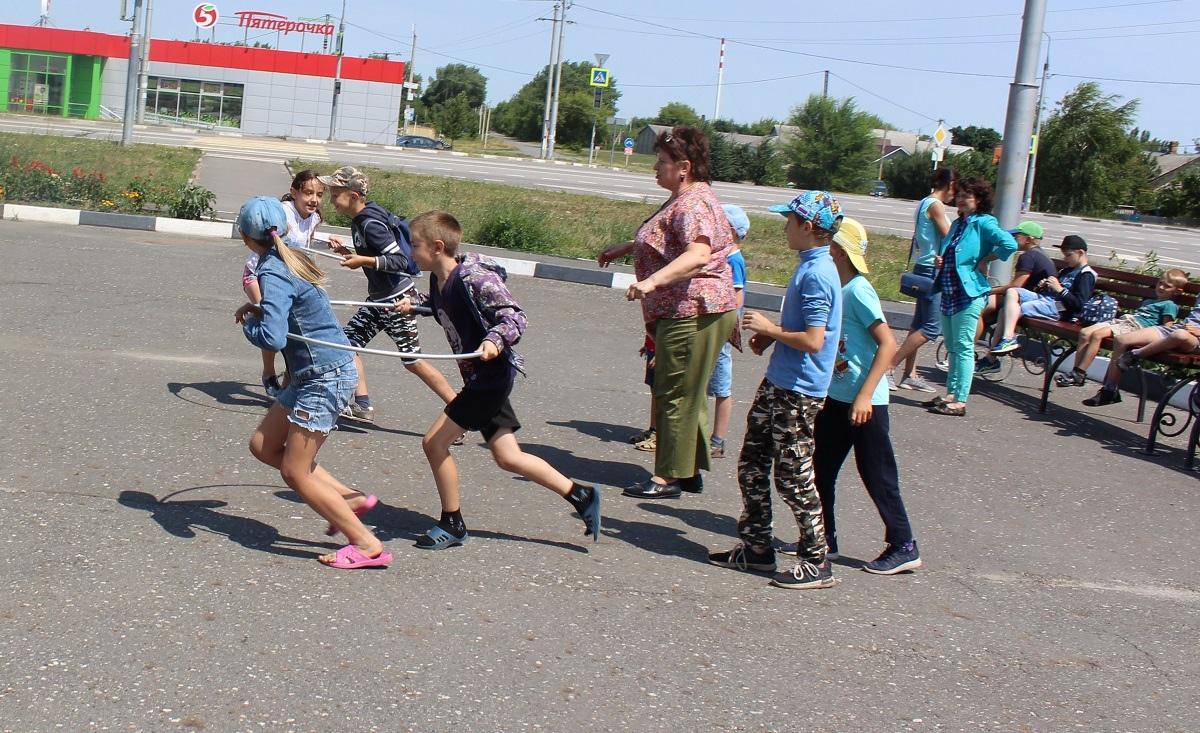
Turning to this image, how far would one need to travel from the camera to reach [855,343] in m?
5.25

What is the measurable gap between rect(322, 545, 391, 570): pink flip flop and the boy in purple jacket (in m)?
0.33

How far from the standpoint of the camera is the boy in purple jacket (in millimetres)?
4910

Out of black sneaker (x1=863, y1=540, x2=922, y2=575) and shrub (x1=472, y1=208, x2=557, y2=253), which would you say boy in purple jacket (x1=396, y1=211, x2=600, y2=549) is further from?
shrub (x1=472, y1=208, x2=557, y2=253)

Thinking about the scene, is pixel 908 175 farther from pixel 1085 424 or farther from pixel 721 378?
pixel 721 378

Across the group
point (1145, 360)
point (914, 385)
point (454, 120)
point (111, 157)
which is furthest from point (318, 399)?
point (454, 120)

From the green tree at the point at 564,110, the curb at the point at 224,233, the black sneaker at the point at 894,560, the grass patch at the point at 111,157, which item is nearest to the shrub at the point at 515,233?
the curb at the point at 224,233

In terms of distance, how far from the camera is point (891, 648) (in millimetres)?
4527

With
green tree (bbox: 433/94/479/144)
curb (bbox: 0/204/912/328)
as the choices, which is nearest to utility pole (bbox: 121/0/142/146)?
curb (bbox: 0/204/912/328)

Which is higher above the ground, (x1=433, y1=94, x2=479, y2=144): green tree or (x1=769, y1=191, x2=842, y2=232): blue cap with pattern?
(x1=433, y1=94, x2=479, y2=144): green tree

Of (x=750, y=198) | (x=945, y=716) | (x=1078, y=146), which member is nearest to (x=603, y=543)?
(x=945, y=716)

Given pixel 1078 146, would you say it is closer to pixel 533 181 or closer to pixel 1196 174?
pixel 1196 174

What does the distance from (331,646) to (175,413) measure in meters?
3.38

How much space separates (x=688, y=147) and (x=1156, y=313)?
228 inches

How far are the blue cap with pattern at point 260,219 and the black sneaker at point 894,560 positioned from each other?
9.85 feet
